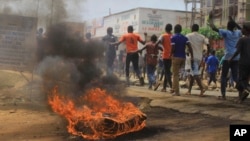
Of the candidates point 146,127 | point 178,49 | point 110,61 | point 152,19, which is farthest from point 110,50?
point 152,19

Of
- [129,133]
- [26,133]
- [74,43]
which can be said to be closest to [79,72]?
[74,43]

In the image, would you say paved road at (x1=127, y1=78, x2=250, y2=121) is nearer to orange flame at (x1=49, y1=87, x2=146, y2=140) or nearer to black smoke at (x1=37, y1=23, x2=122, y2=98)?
black smoke at (x1=37, y1=23, x2=122, y2=98)

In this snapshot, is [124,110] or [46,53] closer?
[124,110]

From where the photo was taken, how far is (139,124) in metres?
5.74

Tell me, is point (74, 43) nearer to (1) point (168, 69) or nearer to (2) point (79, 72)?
(2) point (79, 72)

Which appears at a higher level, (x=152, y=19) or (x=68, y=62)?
(x=152, y=19)

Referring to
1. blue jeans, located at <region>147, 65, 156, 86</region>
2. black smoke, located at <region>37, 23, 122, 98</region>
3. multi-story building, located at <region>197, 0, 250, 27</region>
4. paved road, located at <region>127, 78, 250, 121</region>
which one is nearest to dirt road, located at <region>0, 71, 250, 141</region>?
paved road, located at <region>127, 78, 250, 121</region>

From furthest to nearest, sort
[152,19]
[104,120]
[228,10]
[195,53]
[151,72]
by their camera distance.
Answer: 1. [152,19]
2. [228,10]
3. [151,72]
4. [195,53]
5. [104,120]

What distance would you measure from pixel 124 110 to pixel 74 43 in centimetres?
302

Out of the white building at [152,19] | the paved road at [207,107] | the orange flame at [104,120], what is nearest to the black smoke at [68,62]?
the paved road at [207,107]

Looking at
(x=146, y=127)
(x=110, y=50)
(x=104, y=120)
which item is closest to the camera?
(x=104, y=120)

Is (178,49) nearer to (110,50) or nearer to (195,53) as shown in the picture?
(195,53)

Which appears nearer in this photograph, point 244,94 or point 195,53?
point 244,94

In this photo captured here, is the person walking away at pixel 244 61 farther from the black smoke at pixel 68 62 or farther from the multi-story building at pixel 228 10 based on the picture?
the multi-story building at pixel 228 10
